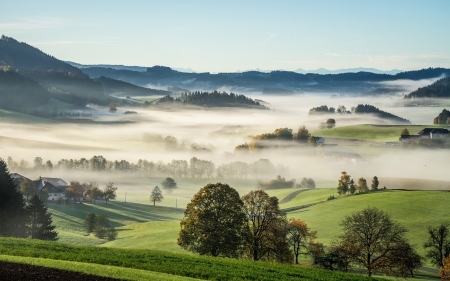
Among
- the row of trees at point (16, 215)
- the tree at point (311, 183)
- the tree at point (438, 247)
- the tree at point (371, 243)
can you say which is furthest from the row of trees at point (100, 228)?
the tree at point (311, 183)

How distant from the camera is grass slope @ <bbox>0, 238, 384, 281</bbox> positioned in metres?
30.8

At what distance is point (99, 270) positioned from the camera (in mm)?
27875

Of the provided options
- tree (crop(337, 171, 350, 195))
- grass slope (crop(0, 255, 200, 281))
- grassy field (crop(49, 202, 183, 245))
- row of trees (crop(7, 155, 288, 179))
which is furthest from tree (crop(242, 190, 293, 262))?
row of trees (crop(7, 155, 288, 179))

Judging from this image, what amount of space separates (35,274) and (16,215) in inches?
1311

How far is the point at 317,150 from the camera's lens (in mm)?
184375

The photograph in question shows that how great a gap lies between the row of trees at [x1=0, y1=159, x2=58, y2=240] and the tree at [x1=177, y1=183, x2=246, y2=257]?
22464mm

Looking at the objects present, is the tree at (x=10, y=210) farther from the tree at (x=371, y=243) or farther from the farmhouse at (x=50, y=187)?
the farmhouse at (x=50, y=187)

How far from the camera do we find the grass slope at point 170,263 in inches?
1213

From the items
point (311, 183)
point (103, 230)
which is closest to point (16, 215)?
point (103, 230)

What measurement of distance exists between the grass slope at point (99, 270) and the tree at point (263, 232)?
17.8 m

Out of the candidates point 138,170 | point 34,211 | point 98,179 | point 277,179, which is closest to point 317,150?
point 277,179

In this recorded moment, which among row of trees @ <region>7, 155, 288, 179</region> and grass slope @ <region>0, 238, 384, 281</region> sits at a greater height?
row of trees @ <region>7, 155, 288, 179</region>

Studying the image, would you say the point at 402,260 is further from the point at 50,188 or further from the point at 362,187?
the point at 50,188

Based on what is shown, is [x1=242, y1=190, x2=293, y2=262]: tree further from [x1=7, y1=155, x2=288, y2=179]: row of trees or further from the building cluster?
[x1=7, y1=155, x2=288, y2=179]: row of trees
